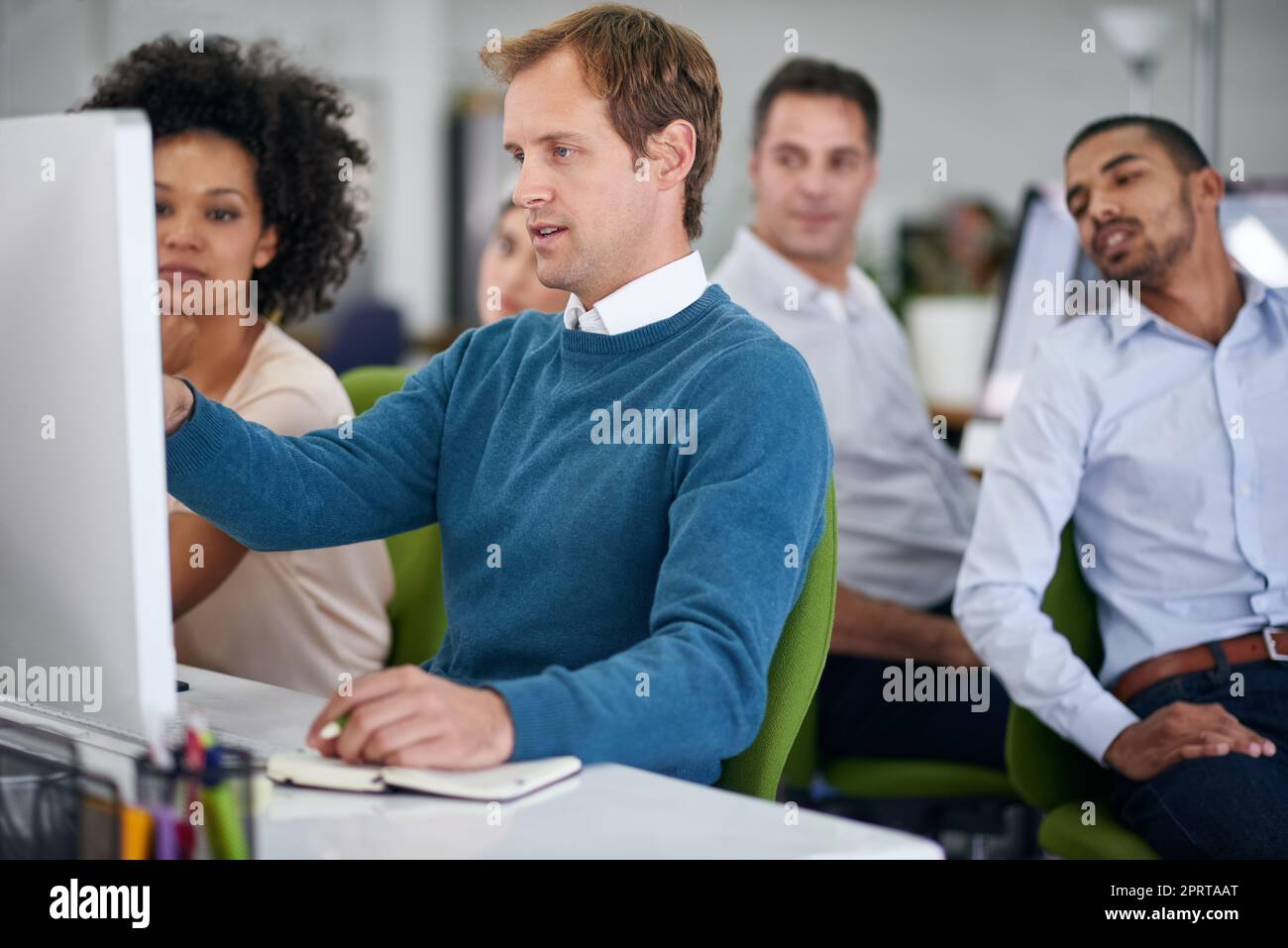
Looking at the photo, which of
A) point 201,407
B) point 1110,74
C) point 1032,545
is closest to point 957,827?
point 1032,545

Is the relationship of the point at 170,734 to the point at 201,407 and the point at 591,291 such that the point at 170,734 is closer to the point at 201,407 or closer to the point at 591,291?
the point at 201,407

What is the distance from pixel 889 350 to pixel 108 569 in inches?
78.9

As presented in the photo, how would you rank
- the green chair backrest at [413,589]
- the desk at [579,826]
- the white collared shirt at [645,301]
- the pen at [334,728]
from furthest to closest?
the green chair backrest at [413,589] → the white collared shirt at [645,301] → the pen at [334,728] → the desk at [579,826]

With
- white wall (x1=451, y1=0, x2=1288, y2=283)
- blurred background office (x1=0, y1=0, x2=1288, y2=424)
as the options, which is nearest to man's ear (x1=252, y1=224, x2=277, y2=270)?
blurred background office (x1=0, y1=0, x2=1288, y2=424)

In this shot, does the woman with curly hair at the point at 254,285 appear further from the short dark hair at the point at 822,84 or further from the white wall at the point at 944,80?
the white wall at the point at 944,80

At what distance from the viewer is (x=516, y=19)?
825cm

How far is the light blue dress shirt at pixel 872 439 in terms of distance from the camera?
2479 mm

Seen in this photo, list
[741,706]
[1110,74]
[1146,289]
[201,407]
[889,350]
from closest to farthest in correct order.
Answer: [741,706]
[201,407]
[1146,289]
[889,350]
[1110,74]

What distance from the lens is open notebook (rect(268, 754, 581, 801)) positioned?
0.95 meters

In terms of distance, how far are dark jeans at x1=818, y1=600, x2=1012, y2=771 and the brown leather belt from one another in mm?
430

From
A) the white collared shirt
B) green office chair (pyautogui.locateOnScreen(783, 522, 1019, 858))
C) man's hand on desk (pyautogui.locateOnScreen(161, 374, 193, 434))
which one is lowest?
green office chair (pyautogui.locateOnScreen(783, 522, 1019, 858))

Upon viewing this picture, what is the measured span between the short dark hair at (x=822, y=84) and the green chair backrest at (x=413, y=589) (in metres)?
1.22

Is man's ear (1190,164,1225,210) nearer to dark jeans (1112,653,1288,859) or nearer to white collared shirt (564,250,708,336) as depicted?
dark jeans (1112,653,1288,859)

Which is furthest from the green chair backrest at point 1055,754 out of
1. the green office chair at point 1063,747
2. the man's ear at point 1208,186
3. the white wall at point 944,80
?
the white wall at point 944,80
